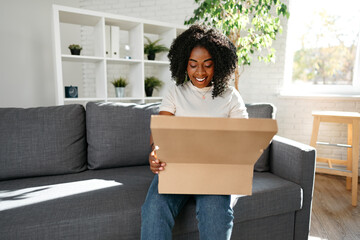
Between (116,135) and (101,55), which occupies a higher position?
A: (101,55)

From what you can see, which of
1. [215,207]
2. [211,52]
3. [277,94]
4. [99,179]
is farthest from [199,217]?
[277,94]

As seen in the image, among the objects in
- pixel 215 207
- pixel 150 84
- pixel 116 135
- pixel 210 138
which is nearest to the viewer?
pixel 210 138

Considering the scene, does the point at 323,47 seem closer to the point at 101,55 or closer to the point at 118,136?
the point at 101,55

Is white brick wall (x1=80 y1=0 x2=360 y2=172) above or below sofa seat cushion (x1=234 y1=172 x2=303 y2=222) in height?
above

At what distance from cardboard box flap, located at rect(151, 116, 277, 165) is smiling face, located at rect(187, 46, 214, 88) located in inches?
19.4

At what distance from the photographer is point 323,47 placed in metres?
3.14

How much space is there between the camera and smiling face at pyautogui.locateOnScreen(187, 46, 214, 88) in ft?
4.03

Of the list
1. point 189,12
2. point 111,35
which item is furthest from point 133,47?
point 189,12

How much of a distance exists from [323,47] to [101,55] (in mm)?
2707

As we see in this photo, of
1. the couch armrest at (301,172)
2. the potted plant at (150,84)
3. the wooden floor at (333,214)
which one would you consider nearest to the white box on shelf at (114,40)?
the potted plant at (150,84)

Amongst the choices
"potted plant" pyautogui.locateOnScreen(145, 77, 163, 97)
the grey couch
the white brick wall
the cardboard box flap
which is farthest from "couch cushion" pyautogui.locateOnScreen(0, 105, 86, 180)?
the white brick wall

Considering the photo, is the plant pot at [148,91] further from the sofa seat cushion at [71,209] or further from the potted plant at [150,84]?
the sofa seat cushion at [71,209]

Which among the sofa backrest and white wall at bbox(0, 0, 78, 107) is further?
white wall at bbox(0, 0, 78, 107)

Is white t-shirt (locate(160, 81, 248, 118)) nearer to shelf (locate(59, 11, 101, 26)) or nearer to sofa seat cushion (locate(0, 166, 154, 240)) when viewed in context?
sofa seat cushion (locate(0, 166, 154, 240))
